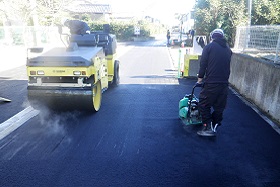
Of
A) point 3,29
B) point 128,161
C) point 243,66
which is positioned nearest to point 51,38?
point 3,29

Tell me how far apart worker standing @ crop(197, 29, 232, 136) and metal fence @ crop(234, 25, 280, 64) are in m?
2.34

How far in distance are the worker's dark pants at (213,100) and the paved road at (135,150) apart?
386 mm

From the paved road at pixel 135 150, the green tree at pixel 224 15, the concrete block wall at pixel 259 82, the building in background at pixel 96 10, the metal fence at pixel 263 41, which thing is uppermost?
the building in background at pixel 96 10

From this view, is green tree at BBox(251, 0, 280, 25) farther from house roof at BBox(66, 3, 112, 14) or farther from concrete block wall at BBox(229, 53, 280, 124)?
house roof at BBox(66, 3, 112, 14)

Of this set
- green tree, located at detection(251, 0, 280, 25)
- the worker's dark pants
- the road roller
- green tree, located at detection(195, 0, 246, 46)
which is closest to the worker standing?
the worker's dark pants

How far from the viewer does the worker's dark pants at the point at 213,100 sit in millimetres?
4242

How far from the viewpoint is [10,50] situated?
19.2 meters

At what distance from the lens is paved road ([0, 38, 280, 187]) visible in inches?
125

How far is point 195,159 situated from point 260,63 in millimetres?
3666

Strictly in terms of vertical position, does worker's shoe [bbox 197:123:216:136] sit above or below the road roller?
below

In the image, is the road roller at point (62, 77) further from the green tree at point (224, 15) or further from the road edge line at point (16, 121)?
the green tree at point (224, 15)

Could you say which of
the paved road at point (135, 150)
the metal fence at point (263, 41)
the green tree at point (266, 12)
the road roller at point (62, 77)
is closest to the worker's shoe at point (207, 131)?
the paved road at point (135, 150)

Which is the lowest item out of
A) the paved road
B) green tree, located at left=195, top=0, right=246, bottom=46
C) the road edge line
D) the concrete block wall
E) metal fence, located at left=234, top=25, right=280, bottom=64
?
the paved road

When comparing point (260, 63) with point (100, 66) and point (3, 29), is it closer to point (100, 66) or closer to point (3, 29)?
point (100, 66)
